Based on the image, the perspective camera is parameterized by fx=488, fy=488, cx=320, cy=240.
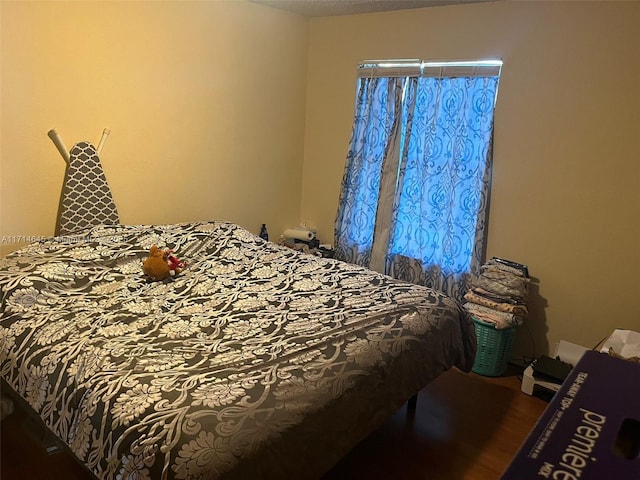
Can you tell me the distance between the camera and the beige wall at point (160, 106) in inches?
99.7

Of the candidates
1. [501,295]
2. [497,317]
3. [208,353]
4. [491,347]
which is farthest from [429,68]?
[208,353]

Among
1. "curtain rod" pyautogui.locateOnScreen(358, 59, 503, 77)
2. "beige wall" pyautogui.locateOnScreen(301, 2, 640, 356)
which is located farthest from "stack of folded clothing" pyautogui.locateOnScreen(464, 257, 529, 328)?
"curtain rod" pyautogui.locateOnScreen(358, 59, 503, 77)

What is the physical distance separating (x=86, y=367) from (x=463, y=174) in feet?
8.71

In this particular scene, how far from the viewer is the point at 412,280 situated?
12.3ft

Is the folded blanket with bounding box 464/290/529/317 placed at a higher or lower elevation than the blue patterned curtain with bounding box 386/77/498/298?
lower

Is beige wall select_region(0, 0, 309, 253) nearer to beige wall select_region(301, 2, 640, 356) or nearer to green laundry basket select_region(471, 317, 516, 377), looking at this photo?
beige wall select_region(301, 2, 640, 356)

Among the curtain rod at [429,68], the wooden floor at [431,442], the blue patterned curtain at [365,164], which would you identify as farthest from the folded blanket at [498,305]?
the curtain rod at [429,68]

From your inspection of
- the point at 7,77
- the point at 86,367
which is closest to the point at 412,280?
the point at 86,367

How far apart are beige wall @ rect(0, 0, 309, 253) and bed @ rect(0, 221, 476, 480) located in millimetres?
419

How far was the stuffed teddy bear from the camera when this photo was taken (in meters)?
2.57

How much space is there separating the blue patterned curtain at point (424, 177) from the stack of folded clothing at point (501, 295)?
0.85ft

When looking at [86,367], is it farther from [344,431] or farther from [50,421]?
[344,431]

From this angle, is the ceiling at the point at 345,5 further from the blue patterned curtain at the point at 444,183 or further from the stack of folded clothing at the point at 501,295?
the stack of folded clothing at the point at 501,295

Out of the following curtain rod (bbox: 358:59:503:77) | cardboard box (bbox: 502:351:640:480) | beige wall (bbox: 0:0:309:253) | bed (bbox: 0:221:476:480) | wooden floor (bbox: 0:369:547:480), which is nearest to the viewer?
cardboard box (bbox: 502:351:640:480)
